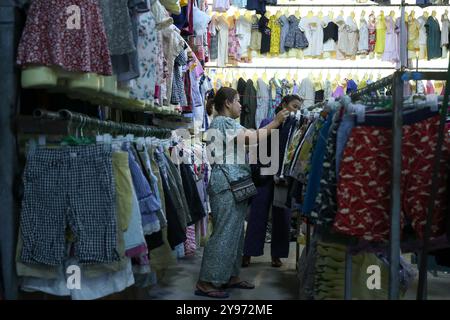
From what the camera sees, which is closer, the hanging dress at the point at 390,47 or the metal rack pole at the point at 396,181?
the metal rack pole at the point at 396,181

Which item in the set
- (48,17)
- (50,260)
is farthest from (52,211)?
(48,17)

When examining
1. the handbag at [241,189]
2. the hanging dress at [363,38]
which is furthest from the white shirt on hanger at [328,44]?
the handbag at [241,189]

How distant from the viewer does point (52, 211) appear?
221 centimetres

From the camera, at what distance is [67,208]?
2.21m

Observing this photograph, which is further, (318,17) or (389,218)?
(318,17)

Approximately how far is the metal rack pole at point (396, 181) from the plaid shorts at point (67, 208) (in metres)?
1.13

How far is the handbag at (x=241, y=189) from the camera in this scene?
389cm

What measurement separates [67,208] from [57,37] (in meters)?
0.70

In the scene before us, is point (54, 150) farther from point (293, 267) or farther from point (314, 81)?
point (314, 81)

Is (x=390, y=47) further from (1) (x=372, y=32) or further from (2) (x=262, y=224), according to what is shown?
(2) (x=262, y=224)

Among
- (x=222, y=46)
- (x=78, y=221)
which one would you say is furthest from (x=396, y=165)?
(x=222, y=46)

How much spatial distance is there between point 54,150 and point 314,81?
636cm

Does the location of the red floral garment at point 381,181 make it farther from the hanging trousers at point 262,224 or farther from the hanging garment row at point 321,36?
the hanging garment row at point 321,36

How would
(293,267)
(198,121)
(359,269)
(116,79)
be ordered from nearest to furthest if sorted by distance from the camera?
(116,79) < (359,269) < (293,267) < (198,121)
